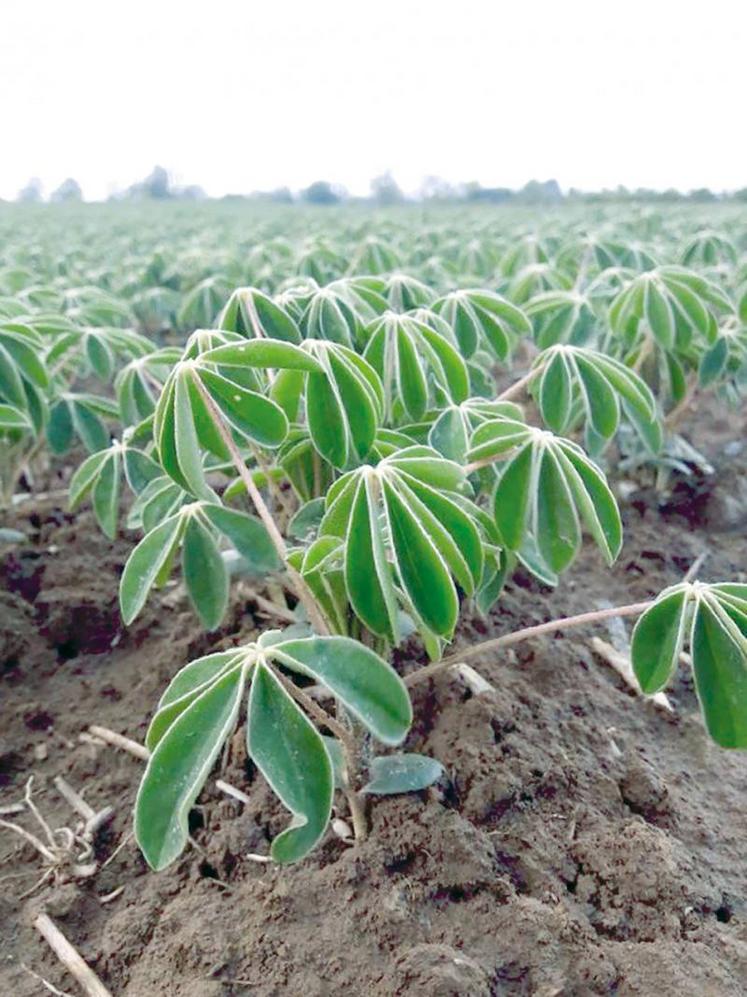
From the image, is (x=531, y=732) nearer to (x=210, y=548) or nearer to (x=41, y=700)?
(x=210, y=548)

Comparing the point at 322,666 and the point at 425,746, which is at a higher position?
the point at 322,666

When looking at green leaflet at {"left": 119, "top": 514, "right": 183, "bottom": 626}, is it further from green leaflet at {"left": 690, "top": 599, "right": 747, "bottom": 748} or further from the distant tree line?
the distant tree line

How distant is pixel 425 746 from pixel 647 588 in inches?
43.1

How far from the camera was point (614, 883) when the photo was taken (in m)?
1.51

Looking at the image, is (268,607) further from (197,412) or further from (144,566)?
(197,412)

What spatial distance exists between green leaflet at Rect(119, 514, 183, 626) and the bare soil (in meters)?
0.41

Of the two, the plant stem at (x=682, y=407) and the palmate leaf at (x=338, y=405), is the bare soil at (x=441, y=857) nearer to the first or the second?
the palmate leaf at (x=338, y=405)

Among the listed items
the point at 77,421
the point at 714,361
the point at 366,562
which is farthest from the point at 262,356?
the point at 714,361

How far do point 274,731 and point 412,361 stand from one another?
0.82 m

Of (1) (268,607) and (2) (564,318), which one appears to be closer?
(1) (268,607)

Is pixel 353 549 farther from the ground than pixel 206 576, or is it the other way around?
pixel 353 549

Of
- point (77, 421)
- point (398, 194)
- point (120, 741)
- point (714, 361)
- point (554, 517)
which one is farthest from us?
point (398, 194)

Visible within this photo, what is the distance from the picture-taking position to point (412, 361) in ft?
5.64

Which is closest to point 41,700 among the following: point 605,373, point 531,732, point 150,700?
point 150,700
